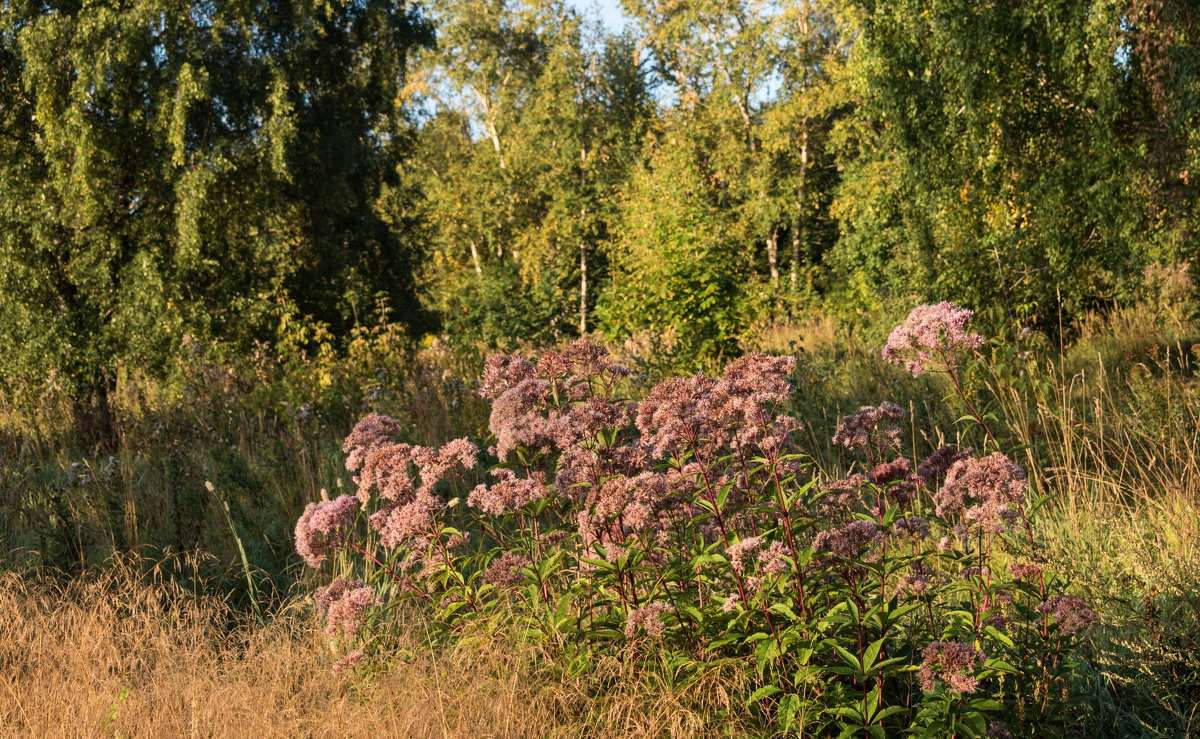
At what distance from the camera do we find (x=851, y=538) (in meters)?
2.41

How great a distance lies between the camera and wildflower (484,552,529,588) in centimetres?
313

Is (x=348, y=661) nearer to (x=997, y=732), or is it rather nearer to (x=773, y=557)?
(x=773, y=557)

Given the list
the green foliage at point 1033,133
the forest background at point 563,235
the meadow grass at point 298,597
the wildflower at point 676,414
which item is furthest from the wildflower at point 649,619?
the green foliage at point 1033,133

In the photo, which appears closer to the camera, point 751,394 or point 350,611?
point 751,394

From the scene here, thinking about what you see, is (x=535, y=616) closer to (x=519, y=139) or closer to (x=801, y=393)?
(x=801, y=393)

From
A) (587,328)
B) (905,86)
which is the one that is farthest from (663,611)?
(587,328)

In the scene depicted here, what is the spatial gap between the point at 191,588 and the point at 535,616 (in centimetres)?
311

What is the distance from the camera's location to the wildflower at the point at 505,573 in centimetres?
313

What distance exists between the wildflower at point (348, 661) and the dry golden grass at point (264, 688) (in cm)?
6

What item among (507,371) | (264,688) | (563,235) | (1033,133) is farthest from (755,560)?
(563,235)

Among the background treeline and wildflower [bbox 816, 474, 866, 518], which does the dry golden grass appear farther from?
the background treeline

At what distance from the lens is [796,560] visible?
2500mm

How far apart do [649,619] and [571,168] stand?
2373cm

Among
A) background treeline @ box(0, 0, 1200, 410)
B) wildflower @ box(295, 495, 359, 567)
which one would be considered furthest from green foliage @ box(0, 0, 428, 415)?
wildflower @ box(295, 495, 359, 567)
